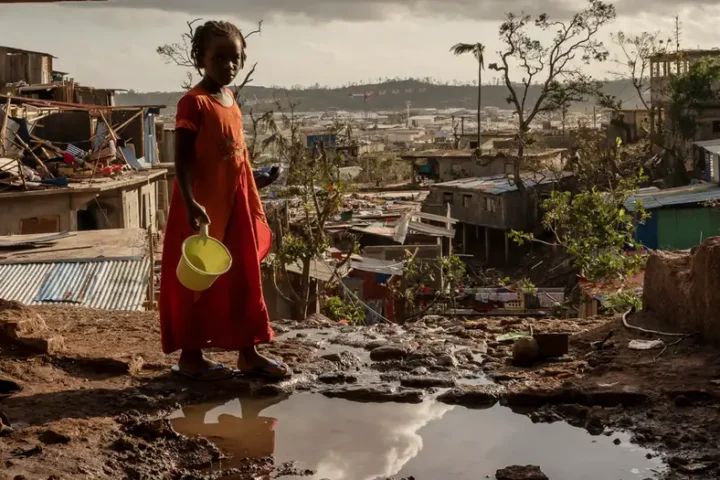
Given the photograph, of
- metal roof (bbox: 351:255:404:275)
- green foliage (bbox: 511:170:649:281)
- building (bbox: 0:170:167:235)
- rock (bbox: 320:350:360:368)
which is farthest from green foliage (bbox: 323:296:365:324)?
rock (bbox: 320:350:360:368)

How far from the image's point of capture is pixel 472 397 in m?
4.21

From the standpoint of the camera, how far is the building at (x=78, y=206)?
61.9 ft

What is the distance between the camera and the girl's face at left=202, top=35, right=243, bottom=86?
4.29m

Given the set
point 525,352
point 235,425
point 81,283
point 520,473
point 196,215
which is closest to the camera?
point 520,473

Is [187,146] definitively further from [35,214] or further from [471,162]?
[471,162]

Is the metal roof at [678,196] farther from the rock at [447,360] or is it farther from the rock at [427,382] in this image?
the rock at [427,382]

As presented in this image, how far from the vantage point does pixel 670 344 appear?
481 cm

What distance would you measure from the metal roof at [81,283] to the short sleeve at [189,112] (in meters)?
4.20

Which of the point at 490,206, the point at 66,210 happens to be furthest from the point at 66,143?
the point at 490,206

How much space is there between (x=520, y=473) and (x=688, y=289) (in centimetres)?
218

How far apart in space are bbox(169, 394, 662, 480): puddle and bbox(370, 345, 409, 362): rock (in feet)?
2.34

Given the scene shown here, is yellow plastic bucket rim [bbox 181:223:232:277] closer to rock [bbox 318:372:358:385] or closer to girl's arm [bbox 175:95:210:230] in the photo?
girl's arm [bbox 175:95:210:230]

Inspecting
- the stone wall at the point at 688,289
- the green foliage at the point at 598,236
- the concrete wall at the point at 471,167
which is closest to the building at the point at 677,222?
the green foliage at the point at 598,236

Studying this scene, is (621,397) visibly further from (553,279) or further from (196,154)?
(553,279)
